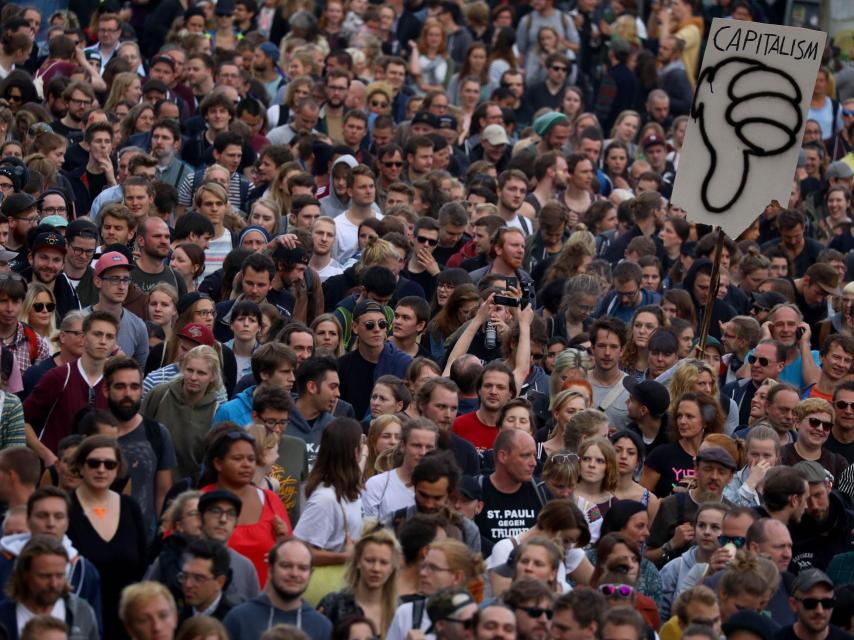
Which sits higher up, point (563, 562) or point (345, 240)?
point (345, 240)

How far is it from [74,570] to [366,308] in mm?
4044

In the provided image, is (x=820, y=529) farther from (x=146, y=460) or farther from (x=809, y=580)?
(x=146, y=460)

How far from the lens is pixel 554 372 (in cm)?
1306

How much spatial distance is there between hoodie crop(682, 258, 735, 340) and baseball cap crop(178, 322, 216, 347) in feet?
15.4

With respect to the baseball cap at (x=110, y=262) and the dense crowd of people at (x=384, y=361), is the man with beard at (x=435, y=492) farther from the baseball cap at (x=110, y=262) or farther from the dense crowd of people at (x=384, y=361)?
the baseball cap at (x=110, y=262)

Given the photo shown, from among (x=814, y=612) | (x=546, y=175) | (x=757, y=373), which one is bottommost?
(x=814, y=612)

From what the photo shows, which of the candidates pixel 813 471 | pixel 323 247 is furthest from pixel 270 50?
pixel 813 471

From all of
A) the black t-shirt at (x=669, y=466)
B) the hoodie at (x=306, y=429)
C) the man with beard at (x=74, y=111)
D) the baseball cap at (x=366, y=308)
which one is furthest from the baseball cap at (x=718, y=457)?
the man with beard at (x=74, y=111)

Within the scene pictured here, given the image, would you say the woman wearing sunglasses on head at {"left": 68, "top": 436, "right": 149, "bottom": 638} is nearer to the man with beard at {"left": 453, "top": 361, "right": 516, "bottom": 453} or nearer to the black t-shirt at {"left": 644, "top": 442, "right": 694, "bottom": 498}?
the man with beard at {"left": 453, "top": 361, "right": 516, "bottom": 453}

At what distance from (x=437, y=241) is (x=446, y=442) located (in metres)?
4.25

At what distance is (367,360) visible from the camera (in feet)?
42.0

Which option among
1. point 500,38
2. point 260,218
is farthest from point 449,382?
point 500,38

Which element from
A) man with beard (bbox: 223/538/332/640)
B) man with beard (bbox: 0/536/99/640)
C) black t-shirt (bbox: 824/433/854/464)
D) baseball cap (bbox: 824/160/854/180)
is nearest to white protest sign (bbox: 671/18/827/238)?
black t-shirt (bbox: 824/433/854/464)

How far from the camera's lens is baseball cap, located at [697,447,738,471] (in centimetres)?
1141
